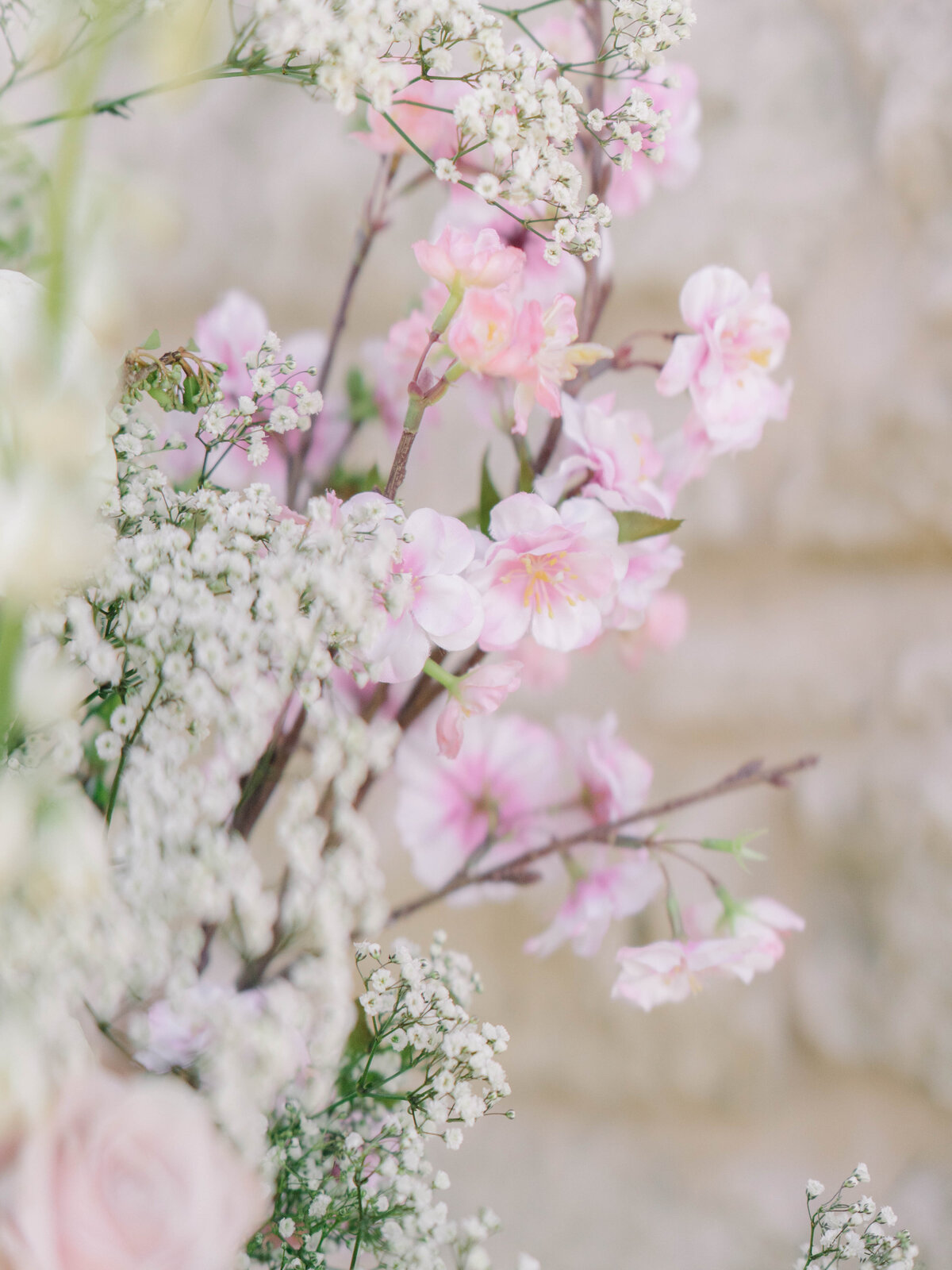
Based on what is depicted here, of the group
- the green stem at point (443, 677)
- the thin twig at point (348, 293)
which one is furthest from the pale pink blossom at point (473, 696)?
the thin twig at point (348, 293)

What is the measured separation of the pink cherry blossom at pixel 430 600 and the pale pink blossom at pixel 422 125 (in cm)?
18

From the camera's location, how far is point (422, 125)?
1.45 ft

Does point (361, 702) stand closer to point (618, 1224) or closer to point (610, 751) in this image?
point (610, 751)

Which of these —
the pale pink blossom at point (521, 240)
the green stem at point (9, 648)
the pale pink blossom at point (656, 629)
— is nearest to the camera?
the green stem at point (9, 648)

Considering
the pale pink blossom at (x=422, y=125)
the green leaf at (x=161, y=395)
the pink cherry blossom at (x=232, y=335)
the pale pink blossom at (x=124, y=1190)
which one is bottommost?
the pale pink blossom at (x=124, y=1190)

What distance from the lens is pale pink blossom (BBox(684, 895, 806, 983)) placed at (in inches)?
18.1

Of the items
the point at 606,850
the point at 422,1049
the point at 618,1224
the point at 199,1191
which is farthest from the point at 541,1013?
the point at 199,1191

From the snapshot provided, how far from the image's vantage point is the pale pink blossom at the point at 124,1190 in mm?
270

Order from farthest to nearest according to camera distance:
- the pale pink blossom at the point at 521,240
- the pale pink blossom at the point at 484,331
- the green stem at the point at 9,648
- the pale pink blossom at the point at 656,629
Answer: the pale pink blossom at the point at 656,629
the pale pink blossom at the point at 521,240
the pale pink blossom at the point at 484,331
the green stem at the point at 9,648

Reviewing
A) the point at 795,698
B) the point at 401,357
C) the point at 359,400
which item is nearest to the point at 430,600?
the point at 401,357

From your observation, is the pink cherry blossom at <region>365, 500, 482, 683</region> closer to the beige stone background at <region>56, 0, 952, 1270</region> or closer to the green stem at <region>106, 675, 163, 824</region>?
the green stem at <region>106, 675, 163, 824</region>

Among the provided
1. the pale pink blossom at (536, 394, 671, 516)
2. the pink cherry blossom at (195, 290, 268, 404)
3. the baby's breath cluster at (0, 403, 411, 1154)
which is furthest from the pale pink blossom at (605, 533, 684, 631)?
the pink cherry blossom at (195, 290, 268, 404)

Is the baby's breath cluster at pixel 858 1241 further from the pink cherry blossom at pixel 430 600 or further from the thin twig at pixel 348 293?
the thin twig at pixel 348 293

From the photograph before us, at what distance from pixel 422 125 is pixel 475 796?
0.34 meters
